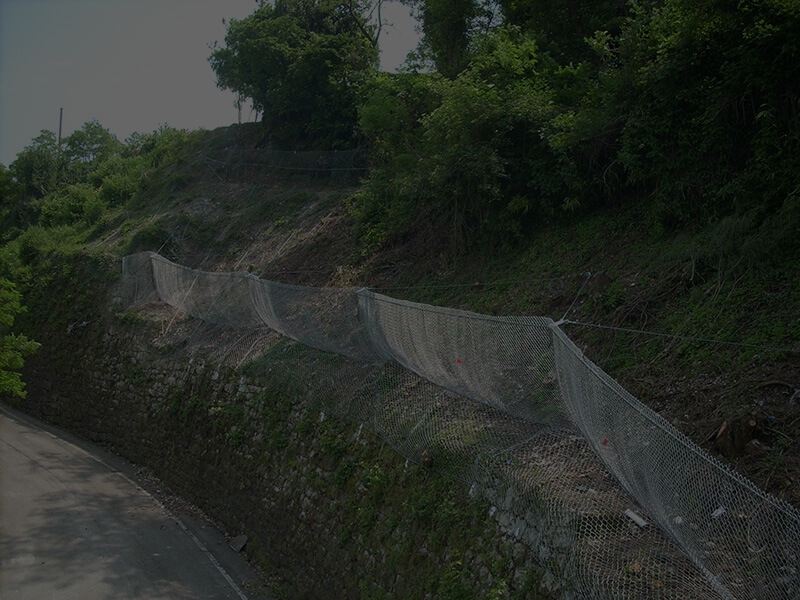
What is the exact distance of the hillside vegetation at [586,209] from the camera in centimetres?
745

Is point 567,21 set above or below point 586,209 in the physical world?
above

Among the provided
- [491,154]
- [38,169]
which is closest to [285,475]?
[491,154]

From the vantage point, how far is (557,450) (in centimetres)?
666

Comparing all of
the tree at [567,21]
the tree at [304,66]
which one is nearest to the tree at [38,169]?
the tree at [304,66]

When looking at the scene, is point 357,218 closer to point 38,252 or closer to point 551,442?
point 551,442

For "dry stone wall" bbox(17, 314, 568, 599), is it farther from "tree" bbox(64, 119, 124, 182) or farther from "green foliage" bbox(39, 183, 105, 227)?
"tree" bbox(64, 119, 124, 182)

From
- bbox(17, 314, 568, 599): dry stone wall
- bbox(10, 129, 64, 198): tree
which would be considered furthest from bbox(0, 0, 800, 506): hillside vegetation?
bbox(10, 129, 64, 198): tree

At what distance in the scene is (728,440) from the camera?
6.11m

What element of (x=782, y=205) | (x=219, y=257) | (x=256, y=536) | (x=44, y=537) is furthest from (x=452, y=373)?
(x=219, y=257)

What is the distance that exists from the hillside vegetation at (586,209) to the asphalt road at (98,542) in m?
5.82

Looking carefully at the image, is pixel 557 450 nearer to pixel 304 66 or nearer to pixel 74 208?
pixel 304 66

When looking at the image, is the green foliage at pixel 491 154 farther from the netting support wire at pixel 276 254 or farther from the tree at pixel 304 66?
the tree at pixel 304 66

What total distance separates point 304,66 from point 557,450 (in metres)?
20.4

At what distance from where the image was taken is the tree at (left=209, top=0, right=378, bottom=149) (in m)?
24.0
